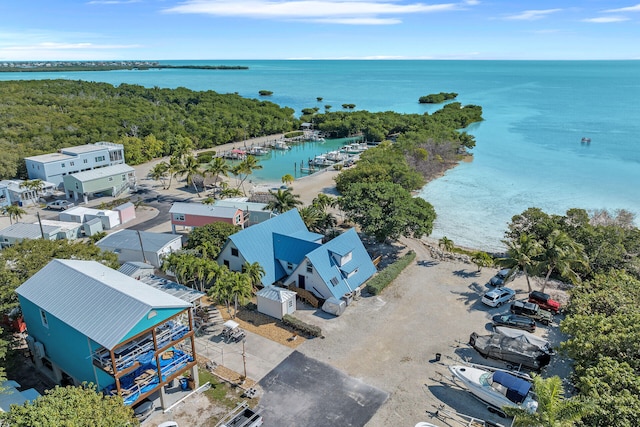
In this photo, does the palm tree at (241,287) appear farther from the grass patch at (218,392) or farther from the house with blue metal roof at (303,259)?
the grass patch at (218,392)

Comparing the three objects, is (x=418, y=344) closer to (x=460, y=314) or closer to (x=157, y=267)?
(x=460, y=314)

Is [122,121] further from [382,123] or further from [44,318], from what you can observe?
[44,318]

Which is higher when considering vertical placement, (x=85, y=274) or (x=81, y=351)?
(x=85, y=274)

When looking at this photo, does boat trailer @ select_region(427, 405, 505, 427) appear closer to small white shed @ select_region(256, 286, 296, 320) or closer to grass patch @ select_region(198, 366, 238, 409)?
grass patch @ select_region(198, 366, 238, 409)

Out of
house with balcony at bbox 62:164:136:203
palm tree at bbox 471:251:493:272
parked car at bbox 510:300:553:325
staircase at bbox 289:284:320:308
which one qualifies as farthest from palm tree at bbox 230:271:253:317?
house with balcony at bbox 62:164:136:203

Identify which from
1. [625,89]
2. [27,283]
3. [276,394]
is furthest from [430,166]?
[625,89]

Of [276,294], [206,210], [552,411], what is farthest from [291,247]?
[552,411]

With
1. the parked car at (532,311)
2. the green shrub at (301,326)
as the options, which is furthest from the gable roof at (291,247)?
the parked car at (532,311)
